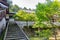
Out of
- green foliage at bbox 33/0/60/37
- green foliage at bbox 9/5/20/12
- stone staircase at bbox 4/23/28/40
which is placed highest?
green foliage at bbox 33/0/60/37

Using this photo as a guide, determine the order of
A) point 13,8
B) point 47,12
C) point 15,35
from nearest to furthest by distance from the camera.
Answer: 1. point 15,35
2. point 47,12
3. point 13,8

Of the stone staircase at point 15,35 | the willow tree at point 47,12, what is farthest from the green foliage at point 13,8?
the willow tree at point 47,12

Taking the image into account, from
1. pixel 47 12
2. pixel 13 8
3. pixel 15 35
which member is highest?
pixel 47 12

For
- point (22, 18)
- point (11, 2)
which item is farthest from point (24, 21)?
point (11, 2)

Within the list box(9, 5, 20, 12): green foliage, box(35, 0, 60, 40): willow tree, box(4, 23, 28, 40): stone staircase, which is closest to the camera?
box(4, 23, 28, 40): stone staircase

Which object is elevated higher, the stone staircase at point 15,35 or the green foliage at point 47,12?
the green foliage at point 47,12

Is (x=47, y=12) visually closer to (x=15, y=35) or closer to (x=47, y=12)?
(x=47, y=12)

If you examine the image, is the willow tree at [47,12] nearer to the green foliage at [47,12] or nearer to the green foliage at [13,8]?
the green foliage at [47,12]

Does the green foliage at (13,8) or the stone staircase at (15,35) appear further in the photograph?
the green foliage at (13,8)

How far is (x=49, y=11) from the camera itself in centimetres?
1009

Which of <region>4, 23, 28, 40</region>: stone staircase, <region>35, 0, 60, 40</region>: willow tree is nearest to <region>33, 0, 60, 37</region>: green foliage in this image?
<region>35, 0, 60, 40</region>: willow tree

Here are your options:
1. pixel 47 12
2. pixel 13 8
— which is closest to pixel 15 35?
pixel 47 12

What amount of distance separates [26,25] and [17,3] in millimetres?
12550

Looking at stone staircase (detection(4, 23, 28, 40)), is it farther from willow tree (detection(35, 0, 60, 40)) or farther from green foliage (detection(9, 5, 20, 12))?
green foliage (detection(9, 5, 20, 12))
